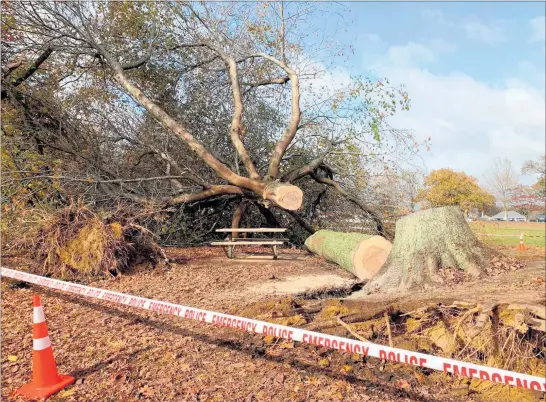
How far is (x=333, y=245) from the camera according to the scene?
7719mm

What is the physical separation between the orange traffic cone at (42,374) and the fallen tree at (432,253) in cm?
363

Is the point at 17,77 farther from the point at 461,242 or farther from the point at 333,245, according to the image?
the point at 461,242

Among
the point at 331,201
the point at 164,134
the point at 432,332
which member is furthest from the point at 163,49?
the point at 432,332

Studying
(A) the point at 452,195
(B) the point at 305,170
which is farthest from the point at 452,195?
(B) the point at 305,170

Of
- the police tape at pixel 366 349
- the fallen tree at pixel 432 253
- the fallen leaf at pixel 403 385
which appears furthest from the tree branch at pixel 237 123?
the fallen leaf at pixel 403 385

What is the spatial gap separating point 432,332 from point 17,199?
7.93 metres

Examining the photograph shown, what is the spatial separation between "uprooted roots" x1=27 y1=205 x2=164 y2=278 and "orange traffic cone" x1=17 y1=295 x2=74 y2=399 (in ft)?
11.2

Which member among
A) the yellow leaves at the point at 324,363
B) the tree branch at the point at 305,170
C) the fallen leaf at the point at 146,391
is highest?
the tree branch at the point at 305,170

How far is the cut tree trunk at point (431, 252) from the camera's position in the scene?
199 inches

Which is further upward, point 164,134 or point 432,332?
point 164,134

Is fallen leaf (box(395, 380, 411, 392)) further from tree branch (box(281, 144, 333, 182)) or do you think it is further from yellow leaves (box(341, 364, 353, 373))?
tree branch (box(281, 144, 333, 182))

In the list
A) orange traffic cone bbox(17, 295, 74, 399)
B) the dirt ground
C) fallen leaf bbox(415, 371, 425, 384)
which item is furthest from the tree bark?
fallen leaf bbox(415, 371, 425, 384)

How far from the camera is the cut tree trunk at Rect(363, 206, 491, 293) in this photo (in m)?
5.06

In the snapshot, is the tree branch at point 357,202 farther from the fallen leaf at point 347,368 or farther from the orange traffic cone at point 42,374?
the orange traffic cone at point 42,374
